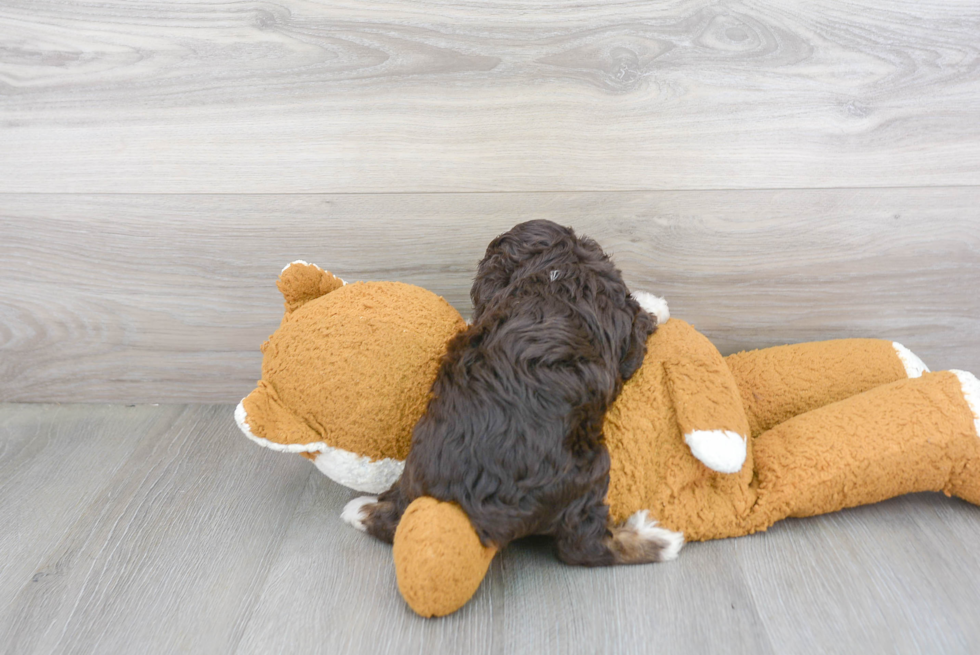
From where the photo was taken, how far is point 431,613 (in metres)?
0.61

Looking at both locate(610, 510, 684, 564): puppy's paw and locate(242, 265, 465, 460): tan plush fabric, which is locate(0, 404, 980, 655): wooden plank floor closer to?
locate(610, 510, 684, 564): puppy's paw

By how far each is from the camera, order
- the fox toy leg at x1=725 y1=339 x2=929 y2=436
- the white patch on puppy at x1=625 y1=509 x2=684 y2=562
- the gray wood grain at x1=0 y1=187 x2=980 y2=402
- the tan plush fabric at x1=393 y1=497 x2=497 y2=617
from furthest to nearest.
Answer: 1. the gray wood grain at x1=0 y1=187 x2=980 y2=402
2. the fox toy leg at x1=725 y1=339 x2=929 y2=436
3. the white patch on puppy at x1=625 y1=509 x2=684 y2=562
4. the tan plush fabric at x1=393 y1=497 x2=497 y2=617

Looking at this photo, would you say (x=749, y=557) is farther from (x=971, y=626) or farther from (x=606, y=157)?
(x=606, y=157)

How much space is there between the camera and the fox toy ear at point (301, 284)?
77 cm

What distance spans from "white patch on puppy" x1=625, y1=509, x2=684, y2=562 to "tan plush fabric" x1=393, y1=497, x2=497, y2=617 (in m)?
0.17

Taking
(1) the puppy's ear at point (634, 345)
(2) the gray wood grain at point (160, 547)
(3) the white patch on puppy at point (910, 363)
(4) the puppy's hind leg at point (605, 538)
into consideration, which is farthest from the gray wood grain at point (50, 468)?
(3) the white patch on puppy at point (910, 363)

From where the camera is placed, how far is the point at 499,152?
891 millimetres

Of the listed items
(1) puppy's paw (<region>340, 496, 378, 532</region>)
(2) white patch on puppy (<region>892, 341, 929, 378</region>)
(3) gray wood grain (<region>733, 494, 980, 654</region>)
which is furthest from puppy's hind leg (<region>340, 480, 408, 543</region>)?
(2) white patch on puppy (<region>892, 341, 929, 378</region>)

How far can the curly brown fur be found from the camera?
2.03 feet

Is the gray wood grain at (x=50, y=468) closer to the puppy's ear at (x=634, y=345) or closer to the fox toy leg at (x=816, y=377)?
the puppy's ear at (x=634, y=345)

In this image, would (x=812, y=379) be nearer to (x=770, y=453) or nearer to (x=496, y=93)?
(x=770, y=453)

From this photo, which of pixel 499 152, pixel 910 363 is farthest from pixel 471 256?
pixel 910 363

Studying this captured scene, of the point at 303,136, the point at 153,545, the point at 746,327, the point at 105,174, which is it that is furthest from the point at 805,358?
the point at 105,174

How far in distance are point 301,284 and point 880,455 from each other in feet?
2.21
